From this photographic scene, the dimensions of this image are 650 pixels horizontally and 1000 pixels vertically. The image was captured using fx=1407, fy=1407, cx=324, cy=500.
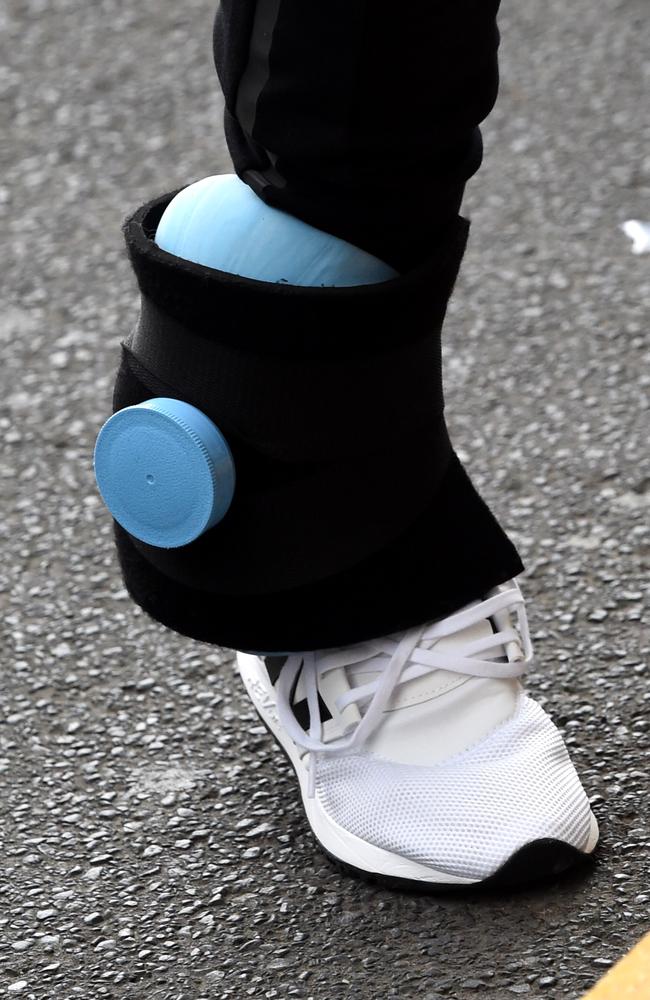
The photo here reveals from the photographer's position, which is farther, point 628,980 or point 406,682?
point 406,682

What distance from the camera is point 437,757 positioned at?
1.29 m

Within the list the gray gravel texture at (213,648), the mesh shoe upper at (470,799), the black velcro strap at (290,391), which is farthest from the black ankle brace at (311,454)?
the gray gravel texture at (213,648)

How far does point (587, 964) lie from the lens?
3.85 ft

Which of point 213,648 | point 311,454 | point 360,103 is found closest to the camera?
point 360,103

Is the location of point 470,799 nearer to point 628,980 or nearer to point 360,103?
point 628,980

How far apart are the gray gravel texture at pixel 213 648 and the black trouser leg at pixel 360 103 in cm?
59

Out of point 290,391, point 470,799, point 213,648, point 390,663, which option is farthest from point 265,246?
point 213,648

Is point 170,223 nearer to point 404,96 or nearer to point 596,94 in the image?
point 404,96

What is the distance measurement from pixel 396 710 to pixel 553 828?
180 mm

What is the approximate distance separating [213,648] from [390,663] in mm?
458

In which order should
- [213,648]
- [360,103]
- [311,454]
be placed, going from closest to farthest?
1. [360,103]
2. [311,454]
3. [213,648]

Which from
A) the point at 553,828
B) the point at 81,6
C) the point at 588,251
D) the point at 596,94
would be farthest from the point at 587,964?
the point at 81,6

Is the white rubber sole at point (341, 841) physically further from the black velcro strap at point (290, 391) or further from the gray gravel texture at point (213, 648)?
the black velcro strap at point (290, 391)

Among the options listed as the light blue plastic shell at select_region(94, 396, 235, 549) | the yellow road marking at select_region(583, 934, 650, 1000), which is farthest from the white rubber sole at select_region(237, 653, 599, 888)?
the light blue plastic shell at select_region(94, 396, 235, 549)
